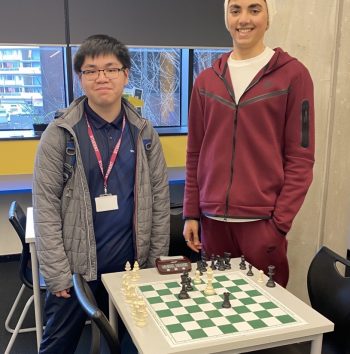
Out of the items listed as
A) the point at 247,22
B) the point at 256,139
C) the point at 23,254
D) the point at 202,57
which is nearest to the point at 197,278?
the point at 256,139

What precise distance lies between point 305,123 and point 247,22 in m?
0.48

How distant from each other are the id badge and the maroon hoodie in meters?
0.43

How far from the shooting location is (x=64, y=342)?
6.49 ft

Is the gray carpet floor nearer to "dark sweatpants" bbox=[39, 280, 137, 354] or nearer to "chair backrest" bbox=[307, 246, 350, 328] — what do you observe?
"chair backrest" bbox=[307, 246, 350, 328]

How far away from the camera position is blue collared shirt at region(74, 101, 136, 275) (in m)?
1.92

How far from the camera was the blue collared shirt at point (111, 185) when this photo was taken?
1.92 m

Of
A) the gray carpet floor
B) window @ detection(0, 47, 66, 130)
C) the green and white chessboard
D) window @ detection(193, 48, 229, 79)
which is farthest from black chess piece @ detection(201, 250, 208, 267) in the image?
window @ detection(193, 48, 229, 79)

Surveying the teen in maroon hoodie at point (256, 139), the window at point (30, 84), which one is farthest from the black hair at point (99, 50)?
the window at point (30, 84)

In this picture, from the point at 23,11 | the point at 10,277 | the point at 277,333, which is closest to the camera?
the point at 277,333

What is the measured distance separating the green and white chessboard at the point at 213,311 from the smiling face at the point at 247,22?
99 centimetres

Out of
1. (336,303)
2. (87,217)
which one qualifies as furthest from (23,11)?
(336,303)

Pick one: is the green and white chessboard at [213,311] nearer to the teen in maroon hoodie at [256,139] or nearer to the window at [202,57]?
the teen in maroon hoodie at [256,139]

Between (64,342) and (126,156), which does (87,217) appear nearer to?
(126,156)

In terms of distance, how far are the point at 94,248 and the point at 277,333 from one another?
34.2 inches
